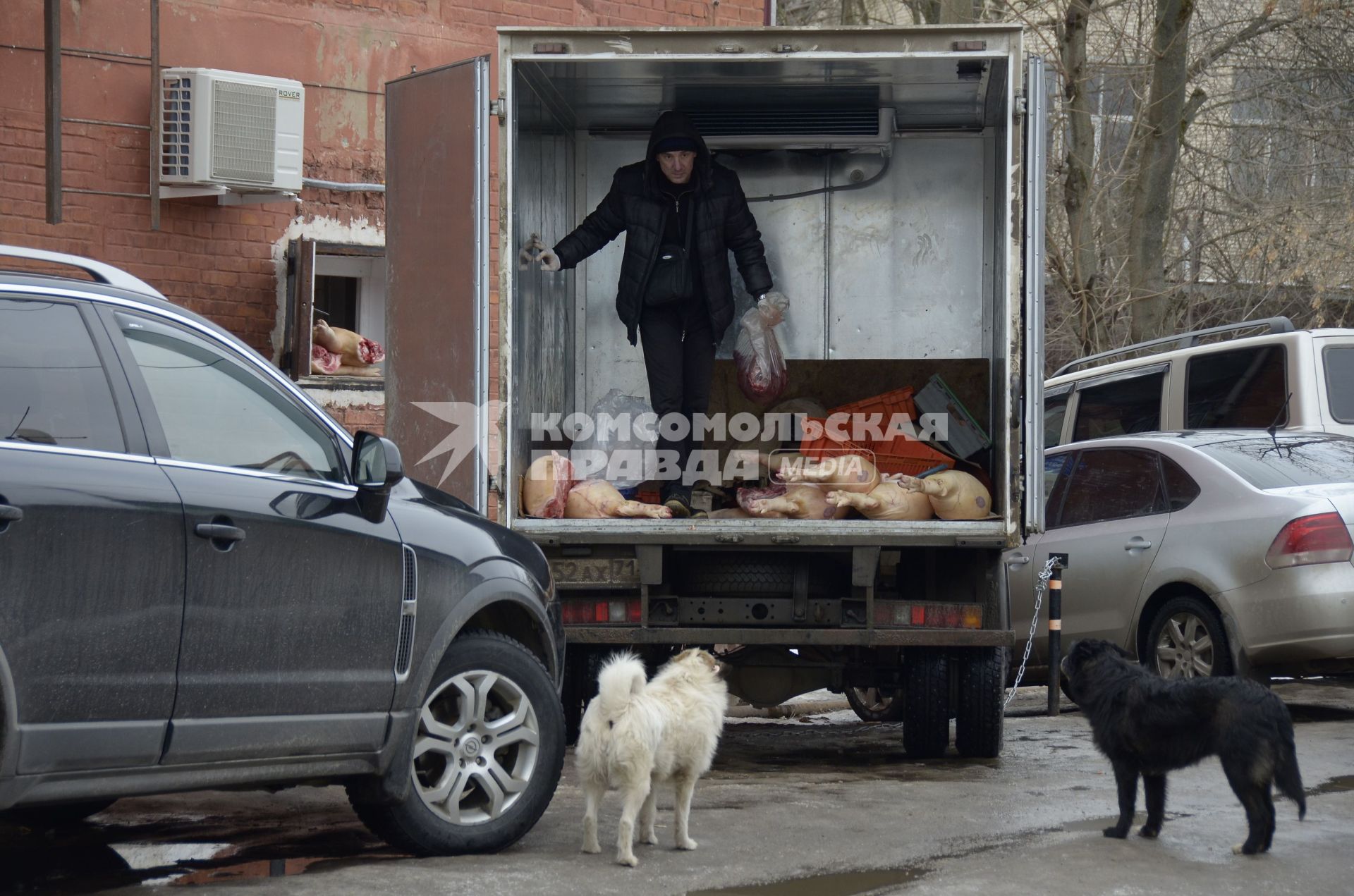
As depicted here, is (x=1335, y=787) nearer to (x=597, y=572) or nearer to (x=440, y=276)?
(x=597, y=572)

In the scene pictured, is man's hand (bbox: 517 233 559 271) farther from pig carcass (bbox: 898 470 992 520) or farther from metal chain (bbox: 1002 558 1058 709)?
metal chain (bbox: 1002 558 1058 709)

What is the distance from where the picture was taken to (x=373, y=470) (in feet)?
18.2

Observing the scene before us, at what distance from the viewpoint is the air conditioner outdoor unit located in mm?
12117

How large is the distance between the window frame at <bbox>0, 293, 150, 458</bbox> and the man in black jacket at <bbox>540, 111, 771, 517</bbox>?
4.81 m

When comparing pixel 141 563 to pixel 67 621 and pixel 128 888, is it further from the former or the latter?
pixel 128 888

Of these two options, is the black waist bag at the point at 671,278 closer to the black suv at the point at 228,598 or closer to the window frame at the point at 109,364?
the black suv at the point at 228,598

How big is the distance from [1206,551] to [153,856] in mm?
5839

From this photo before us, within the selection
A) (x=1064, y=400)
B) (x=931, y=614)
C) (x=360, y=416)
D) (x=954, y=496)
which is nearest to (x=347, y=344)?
(x=360, y=416)

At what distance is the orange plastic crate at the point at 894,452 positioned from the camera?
917cm

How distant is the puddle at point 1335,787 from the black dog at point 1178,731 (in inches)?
50.3

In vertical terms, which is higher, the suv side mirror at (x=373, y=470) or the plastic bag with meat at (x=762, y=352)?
the plastic bag with meat at (x=762, y=352)

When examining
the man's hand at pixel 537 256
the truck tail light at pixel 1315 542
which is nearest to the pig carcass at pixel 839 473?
the man's hand at pixel 537 256

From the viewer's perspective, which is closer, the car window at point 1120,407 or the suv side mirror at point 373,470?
the suv side mirror at point 373,470

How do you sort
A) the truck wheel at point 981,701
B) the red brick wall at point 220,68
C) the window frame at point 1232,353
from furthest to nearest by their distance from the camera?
the red brick wall at point 220,68
the window frame at point 1232,353
the truck wheel at point 981,701
